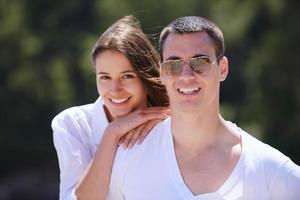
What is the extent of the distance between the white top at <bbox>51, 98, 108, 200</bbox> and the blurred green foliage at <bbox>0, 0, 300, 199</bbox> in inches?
209

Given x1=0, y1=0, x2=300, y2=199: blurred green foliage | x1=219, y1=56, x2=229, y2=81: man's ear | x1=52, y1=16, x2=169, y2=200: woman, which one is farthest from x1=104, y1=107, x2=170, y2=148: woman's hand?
x1=0, y1=0, x2=300, y2=199: blurred green foliage

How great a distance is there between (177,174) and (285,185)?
14.0 inches

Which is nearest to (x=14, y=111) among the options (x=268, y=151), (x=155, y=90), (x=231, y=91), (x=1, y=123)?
(x=1, y=123)

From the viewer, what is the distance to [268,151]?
2672mm

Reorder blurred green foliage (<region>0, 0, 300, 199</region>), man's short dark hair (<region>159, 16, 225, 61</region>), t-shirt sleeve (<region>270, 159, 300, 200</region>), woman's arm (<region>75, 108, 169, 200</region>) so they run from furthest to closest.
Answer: blurred green foliage (<region>0, 0, 300, 199</region>), woman's arm (<region>75, 108, 169, 200</region>), man's short dark hair (<region>159, 16, 225, 61</region>), t-shirt sleeve (<region>270, 159, 300, 200</region>)

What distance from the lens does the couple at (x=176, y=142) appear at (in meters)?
2.64

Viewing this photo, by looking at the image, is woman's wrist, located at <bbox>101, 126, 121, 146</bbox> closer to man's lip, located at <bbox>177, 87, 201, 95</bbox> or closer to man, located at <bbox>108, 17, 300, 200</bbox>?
man, located at <bbox>108, 17, 300, 200</bbox>

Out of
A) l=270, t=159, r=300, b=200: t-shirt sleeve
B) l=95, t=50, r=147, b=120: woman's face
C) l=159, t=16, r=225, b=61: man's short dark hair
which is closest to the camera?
l=270, t=159, r=300, b=200: t-shirt sleeve

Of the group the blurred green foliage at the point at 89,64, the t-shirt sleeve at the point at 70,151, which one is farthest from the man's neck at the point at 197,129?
the blurred green foliage at the point at 89,64

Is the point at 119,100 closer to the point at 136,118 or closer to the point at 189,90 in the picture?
the point at 136,118

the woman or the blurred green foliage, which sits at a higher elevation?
the woman

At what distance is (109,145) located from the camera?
296 cm

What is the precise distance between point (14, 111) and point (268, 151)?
303 inches

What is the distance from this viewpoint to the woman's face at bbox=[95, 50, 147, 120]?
3.09 m
